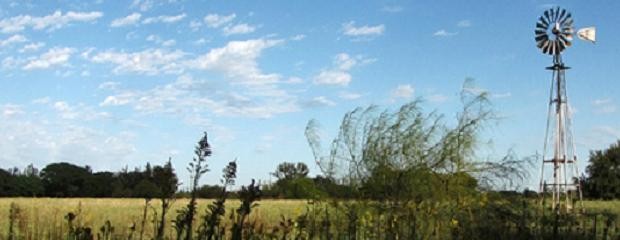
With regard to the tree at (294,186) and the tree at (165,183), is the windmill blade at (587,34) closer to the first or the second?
the tree at (294,186)

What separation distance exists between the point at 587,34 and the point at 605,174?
3647 cm

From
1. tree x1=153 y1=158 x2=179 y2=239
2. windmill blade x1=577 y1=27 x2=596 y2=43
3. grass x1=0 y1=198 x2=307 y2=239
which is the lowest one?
grass x1=0 y1=198 x2=307 y2=239

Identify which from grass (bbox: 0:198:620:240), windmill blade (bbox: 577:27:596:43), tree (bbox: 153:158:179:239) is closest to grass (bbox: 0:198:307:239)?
grass (bbox: 0:198:620:240)

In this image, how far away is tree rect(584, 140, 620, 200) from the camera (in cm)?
6197

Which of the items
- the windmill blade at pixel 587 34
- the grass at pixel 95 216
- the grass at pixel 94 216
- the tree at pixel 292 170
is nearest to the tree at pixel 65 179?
the grass at pixel 94 216

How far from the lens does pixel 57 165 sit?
267ft

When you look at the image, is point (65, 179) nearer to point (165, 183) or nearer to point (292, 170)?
point (292, 170)

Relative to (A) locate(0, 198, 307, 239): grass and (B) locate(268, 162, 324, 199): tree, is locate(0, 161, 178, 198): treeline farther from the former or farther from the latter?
(B) locate(268, 162, 324, 199): tree

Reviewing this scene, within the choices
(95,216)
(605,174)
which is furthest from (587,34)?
(605,174)

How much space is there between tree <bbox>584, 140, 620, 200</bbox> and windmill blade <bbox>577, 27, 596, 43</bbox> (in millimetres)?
33994

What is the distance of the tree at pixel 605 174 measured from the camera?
6197cm

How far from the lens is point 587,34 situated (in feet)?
101

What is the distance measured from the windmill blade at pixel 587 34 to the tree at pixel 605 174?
3399 centimetres

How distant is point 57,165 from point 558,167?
213 feet
